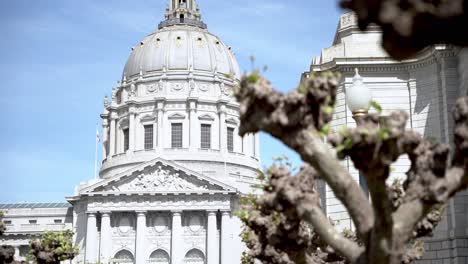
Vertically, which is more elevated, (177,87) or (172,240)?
(177,87)

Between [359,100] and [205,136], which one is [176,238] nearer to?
[205,136]

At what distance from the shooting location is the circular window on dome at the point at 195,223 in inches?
2891

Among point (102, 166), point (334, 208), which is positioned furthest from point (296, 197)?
point (102, 166)

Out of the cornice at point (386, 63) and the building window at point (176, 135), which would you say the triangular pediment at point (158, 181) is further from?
the cornice at point (386, 63)

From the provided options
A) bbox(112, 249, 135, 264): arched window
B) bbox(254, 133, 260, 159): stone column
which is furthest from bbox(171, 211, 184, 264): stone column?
bbox(254, 133, 260, 159): stone column

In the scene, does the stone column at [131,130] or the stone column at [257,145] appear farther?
the stone column at [257,145]

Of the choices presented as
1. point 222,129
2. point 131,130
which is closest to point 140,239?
point 131,130

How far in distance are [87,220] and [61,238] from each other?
4874 cm

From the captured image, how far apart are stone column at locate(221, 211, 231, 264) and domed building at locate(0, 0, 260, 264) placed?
10cm

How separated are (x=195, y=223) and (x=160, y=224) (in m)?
3.51

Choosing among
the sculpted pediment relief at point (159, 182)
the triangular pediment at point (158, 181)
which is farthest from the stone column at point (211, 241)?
the sculpted pediment relief at point (159, 182)

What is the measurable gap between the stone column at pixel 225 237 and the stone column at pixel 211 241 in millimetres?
795

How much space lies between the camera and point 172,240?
72.4 m

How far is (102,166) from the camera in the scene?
9006 centimetres
